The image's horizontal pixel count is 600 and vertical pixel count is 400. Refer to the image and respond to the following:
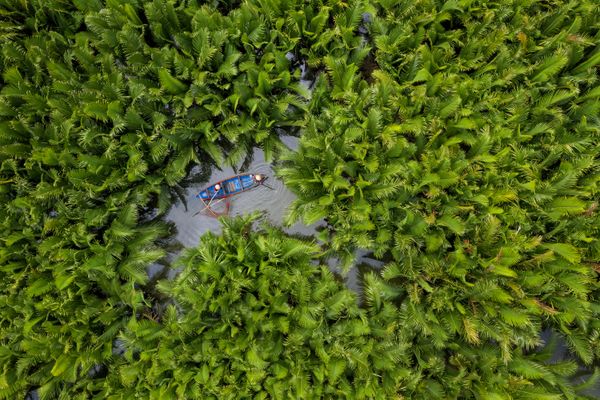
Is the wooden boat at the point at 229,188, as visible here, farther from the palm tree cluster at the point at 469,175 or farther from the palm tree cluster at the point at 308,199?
the palm tree cluster at the point at 469,175

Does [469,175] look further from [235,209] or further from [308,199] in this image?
[235,209]

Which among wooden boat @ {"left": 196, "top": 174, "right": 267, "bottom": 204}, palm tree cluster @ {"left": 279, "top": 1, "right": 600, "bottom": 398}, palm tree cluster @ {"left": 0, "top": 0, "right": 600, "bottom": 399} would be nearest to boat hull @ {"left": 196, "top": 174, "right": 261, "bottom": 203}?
wooden boat @ {"left": 196, "top": 174, "right": 267, "bottom": 204}

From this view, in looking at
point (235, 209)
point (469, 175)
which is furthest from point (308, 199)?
point (469, 175)

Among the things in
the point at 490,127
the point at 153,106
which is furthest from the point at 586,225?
the point at 153,106

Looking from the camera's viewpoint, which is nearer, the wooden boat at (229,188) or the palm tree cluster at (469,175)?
the palm tree cluster at (469,175)

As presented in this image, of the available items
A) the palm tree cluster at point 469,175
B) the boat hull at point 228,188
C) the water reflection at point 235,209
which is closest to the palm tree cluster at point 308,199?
the palm tree cluster at point 469,175

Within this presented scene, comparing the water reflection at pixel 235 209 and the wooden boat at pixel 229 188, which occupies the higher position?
the wooden boat at pixel 229 188

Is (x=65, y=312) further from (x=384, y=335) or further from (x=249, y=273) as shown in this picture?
(x=384, y=335)
